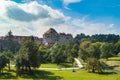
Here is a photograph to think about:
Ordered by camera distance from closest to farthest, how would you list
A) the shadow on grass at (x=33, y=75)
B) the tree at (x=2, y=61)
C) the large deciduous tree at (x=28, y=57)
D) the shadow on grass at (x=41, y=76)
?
the shadow on grass at (x=41, y=76) → the shadow on grass at (x=33, y=75) → the tree at (x=2, y=61) → the large deciduous tree at (x=28, y=57)

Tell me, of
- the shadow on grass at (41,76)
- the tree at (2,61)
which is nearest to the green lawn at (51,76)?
the shadow on grass at (41,76)

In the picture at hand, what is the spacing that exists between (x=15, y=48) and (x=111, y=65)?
64.6 meters

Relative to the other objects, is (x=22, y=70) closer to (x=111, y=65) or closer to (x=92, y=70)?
(x=92, y=70)

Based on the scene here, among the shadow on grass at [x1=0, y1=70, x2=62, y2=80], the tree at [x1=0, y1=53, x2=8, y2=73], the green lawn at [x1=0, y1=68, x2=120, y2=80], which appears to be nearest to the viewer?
the green lawn at [x1=0, y1=68, x2=120, y2=80]

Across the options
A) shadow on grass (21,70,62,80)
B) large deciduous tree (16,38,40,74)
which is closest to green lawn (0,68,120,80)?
shadow on grass (21,70,62,80)

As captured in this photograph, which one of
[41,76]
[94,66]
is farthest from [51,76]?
[94,66]

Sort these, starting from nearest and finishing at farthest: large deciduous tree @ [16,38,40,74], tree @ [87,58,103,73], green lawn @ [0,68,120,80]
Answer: green lawn @ [0,68,120,80] < large deciduous tree @ [16,38,40,74] < tree @ [87,58,103,73]

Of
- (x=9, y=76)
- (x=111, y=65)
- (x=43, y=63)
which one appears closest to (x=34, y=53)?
(x=9, y=76)

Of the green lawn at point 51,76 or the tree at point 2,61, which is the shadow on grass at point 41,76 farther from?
the tree at point 2,61

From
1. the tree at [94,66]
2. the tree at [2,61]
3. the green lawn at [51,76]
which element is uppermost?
the tree at [2,61]

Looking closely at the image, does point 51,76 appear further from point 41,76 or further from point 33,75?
point 33,75

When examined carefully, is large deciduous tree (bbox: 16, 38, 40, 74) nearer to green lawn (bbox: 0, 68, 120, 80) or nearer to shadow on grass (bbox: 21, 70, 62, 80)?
shadow on grass (bbox: 21, 70, 62, 80)

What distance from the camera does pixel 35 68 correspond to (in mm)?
101250

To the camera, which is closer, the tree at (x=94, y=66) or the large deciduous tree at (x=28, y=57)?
the large deciduous tree at (x=28, y=57)
